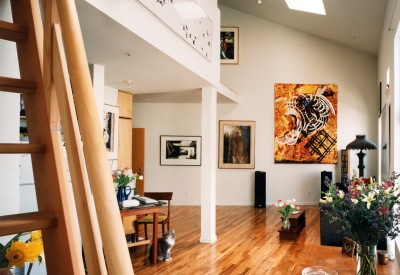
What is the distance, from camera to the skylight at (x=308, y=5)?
8805mm

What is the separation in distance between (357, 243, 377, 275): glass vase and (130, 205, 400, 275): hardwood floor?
0.33 m

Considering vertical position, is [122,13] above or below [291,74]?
below

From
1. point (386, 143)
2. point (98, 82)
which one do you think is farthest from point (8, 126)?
point (386, 143)

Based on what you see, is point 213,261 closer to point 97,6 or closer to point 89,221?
point 97,6

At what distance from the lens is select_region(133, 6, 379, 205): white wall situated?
10.8 meters

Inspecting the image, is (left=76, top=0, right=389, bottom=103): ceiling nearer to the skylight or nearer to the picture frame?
the skylight

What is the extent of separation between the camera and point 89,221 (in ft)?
3.91

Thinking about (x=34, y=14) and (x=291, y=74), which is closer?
(x=34, y=14)

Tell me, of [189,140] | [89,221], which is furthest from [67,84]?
[189,140]

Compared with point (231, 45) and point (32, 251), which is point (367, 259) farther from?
point (231, 45)

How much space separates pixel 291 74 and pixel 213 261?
7.04 metres

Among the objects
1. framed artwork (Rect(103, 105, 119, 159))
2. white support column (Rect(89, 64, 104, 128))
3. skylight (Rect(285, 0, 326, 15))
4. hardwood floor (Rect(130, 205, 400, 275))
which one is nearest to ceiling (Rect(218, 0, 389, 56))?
skylight (Rect(285, 0, 326, 15))

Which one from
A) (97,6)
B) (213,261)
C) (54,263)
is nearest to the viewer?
(54,263)

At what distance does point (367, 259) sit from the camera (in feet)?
8.07
